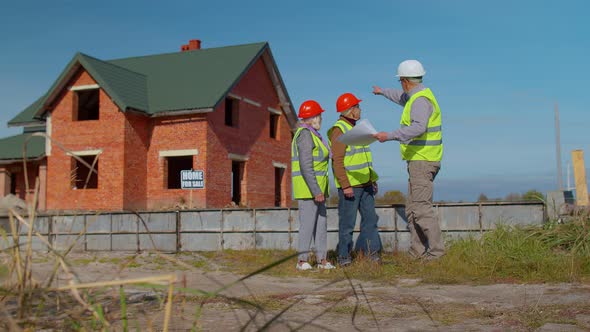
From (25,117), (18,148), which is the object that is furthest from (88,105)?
(18,148)

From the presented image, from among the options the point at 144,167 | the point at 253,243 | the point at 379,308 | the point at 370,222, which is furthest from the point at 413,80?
Answer: the point at 144,167

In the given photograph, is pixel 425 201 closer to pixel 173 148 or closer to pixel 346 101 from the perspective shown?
pixel 346 101

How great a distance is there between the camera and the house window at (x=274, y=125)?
25078 millimetres

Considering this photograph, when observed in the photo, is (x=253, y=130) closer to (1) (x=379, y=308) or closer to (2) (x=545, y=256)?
(2) (x=545, y=256)

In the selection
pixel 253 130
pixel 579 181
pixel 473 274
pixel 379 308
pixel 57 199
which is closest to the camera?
pixel 379 308

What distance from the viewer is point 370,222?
684 centimetres

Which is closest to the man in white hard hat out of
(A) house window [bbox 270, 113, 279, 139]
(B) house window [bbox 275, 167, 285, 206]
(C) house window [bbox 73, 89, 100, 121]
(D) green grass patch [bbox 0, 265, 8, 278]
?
(D) green grass patch [bbox 0, 265, 8, 278]

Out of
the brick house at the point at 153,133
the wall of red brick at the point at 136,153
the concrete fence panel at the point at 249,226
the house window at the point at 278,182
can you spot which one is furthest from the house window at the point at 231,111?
the concrete fence panel at the point at 249,226

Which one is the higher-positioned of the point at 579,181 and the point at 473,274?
the point at 579,181

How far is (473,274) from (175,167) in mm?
23023

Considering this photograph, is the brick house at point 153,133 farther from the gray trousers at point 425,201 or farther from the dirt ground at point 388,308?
the dirt ground at point 388,308

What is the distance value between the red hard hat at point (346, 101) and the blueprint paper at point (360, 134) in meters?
1.38

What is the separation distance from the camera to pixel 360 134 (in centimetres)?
551

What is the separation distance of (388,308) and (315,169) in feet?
10.8
